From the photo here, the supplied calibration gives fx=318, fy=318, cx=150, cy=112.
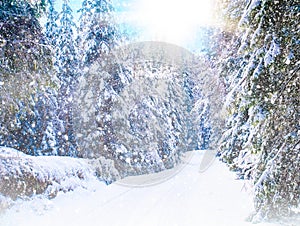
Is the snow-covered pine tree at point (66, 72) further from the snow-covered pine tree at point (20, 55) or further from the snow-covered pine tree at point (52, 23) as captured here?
the snow-covered pine tree at point (20, 55)

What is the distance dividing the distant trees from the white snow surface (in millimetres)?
1527

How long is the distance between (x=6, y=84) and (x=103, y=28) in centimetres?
1250

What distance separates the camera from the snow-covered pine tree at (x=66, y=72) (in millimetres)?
25719

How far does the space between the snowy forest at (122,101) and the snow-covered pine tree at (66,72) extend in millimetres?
86

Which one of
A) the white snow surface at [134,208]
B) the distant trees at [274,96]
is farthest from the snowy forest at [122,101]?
the white snow surface at [134,208]

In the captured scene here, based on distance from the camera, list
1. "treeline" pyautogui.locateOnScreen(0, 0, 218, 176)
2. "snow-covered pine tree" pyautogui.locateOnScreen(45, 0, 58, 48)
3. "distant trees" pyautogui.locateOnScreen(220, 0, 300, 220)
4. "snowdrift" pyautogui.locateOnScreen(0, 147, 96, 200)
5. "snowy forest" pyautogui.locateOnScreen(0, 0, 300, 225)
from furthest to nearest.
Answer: "snow-covered pine tree" pyautogui.locateOnScreen(45, 0, 58, 48), "snowdrift" pyautogui.locateOnScreen(0, 147, 96, 200), "treeline" pyautogui.locateOnScreen(0, 0, 218, 176), "snowy forest" pyautogui.locateOnScreen(0, 0, 300, 225), "distant trees" pyautogui.locateOnScreen(220, 0, 300, 220)

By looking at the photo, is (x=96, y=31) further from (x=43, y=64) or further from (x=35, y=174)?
(x=43, y=64)

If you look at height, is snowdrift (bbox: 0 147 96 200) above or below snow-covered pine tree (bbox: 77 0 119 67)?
below

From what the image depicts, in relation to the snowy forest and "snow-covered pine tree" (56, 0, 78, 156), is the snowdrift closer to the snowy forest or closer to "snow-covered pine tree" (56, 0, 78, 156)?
the snowy forest

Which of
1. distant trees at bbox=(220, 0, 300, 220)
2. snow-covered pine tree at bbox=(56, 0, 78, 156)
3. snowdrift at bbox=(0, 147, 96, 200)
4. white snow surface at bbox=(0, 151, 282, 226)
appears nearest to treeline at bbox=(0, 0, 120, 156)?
snow-covered pine tree at bbox=(56, 0, 78, 156)

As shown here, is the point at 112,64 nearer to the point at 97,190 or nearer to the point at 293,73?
the point at 97,190

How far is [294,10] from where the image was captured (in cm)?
648

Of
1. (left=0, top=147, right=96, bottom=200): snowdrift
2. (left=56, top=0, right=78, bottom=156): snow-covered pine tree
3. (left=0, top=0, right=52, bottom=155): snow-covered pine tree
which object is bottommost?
(left=0, top=147, right=96, bottom=200): snowdrift

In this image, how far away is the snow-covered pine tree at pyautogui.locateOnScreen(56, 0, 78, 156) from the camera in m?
25.7
